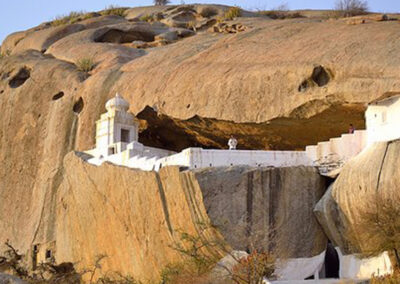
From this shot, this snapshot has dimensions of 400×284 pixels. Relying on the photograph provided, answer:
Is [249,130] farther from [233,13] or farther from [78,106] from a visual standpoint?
[233,13]

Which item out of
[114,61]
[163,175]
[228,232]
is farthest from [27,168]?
[228,232]

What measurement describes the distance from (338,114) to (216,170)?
438cm

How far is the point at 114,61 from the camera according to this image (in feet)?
93.7

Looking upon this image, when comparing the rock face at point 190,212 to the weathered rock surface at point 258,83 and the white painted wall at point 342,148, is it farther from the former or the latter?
the weathered rock surface at point 258,83

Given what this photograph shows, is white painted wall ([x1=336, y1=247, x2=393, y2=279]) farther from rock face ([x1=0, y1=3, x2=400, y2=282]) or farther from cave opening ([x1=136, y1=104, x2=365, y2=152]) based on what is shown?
cave opening ([x1=136, y1=104, x2=365, y2=152])

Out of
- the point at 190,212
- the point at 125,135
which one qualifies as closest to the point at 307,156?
the point at 190,212

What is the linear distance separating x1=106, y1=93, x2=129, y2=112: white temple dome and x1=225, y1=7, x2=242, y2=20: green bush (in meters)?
12.8

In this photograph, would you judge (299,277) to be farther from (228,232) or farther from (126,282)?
(126,282)

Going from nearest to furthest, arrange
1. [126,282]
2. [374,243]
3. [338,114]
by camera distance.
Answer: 1. [374,243]
2. [126,282]
3. [338,114]

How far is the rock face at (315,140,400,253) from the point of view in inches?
659

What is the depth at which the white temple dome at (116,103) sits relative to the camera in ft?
77.6

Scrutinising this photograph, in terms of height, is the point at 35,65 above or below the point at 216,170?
above

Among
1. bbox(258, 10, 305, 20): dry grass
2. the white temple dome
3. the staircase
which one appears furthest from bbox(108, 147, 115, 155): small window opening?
bbox(258, 10, 305, 20): dry grass

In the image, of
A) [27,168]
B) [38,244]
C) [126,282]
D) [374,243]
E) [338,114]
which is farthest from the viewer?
[27,168]
